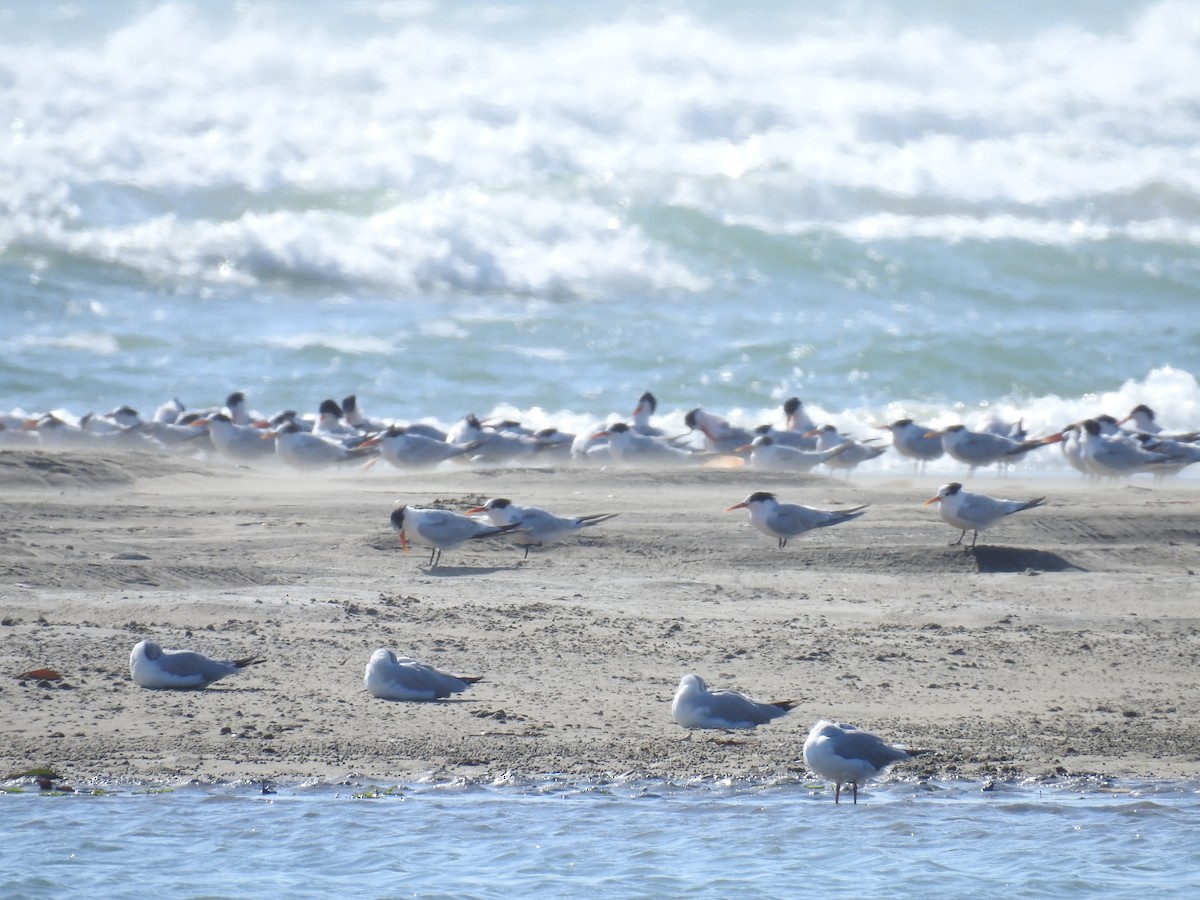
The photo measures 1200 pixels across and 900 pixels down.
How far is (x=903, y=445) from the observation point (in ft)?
45.0

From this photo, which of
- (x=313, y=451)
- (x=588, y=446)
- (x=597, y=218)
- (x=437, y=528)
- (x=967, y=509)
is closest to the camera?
(x=437, y=528)

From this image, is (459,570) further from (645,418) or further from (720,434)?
(645,418)

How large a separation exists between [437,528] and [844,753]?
411 centimetres

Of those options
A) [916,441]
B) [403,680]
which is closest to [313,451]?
[916,441]

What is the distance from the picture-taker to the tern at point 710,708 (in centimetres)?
573

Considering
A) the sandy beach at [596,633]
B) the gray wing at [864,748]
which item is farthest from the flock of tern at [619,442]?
the gray wing at [864,748]

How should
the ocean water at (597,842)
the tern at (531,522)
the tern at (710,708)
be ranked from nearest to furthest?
the ocean water at (597,842)
the tern at (710,708)
the tern at (531,522)

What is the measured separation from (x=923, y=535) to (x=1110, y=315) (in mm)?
12518

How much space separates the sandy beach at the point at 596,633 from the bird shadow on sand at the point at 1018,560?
18 mm

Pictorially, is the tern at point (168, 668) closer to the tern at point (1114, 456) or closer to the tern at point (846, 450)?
the tern at point (846, 450)

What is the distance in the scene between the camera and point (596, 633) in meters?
7.17

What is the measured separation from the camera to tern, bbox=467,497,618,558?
9.24m

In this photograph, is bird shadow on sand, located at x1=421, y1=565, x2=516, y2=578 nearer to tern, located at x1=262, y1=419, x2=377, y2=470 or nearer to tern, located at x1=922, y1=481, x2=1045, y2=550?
tern, located at x1=922, y1=481, x2=1045, y2=550

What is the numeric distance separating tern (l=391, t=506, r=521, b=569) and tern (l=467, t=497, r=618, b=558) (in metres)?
0.08
